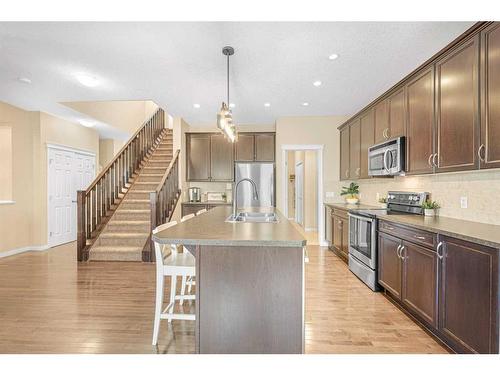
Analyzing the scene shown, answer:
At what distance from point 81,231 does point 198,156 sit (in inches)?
115

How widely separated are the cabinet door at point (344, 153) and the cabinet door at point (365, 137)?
2.17 ft

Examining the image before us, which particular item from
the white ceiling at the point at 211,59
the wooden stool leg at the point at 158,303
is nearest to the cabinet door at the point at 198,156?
the white ceiling at the point at 211,59

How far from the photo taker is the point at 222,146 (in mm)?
6645

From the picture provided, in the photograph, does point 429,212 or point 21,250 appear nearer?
point 429,212

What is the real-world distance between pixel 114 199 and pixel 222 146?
8.47 ft

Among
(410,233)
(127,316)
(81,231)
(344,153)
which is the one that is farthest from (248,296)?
(344,153)

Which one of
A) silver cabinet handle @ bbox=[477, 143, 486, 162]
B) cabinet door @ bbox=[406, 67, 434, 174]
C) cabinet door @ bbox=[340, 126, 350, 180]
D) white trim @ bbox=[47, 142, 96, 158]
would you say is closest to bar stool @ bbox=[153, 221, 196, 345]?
silver cabinet handle @ bbox=[477, 143, 486, 162]

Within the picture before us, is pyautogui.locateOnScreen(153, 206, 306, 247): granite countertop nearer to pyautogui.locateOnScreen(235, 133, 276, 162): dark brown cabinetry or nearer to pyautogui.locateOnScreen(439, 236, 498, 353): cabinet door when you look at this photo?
pyautogui.locateOnScreen(439, 236, 498, 353): cabinet door

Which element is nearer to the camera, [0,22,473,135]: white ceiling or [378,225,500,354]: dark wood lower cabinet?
[378,225,500,354]: dark wood lower cabinet

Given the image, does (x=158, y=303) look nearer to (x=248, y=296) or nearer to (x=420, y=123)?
(x=248, y=296)

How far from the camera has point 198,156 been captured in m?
6.66

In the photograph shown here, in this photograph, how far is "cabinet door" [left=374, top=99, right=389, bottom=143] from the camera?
3891 millimetres

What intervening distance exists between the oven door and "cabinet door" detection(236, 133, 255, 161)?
315 centimetres

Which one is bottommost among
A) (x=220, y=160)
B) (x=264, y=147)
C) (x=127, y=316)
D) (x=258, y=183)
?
(x=127, y=316)
